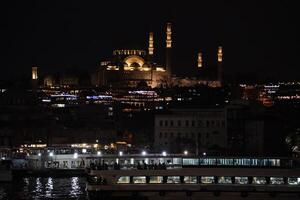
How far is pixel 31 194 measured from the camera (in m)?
37.8

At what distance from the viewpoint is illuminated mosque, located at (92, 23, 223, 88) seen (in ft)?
399

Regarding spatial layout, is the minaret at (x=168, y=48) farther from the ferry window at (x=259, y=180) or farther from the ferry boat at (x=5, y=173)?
the ferry window at (x=259, y=180)

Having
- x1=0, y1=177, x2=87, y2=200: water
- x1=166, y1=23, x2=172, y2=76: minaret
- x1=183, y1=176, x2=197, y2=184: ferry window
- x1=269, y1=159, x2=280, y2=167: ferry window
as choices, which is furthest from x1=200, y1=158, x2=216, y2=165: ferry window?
x1=166, y1=23, x2=172, y2=76: minaret

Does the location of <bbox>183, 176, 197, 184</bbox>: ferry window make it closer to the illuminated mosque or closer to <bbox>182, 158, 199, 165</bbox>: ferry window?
<bbox>182, 158, 199, 165</bbox>: ferry window

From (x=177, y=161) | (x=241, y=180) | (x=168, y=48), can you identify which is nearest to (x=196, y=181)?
(x=241, y=180)

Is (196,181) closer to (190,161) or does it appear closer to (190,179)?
(190,179)

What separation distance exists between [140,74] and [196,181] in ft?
290

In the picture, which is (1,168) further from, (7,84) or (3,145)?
(7,84)

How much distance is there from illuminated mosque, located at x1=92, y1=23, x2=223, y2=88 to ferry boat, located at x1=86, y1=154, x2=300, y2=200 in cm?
8359

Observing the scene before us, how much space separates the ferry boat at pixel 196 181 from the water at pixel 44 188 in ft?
5.35

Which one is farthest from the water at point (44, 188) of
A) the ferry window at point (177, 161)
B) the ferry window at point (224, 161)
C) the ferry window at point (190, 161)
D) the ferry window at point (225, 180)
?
the ferry window at point (224, 161)

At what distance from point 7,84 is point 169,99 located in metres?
26.5

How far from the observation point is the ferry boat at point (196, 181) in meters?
35.0

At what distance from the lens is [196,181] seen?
35500 mm
